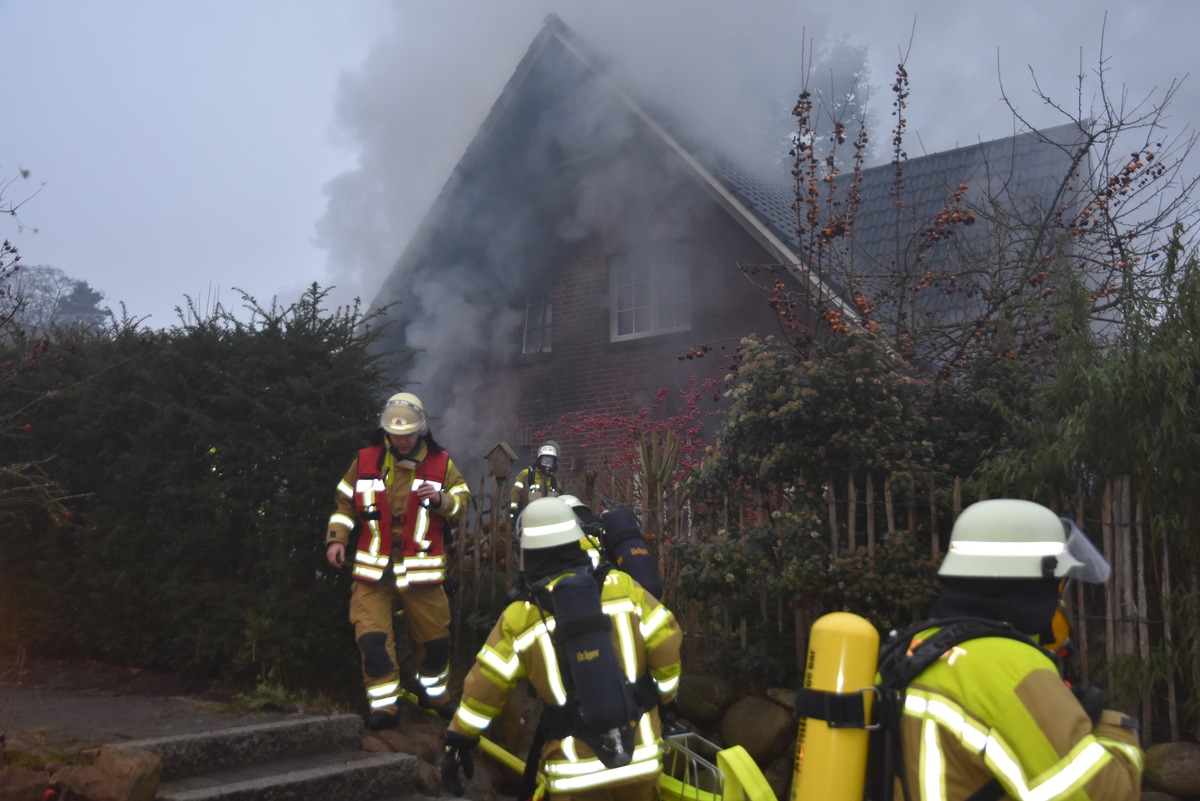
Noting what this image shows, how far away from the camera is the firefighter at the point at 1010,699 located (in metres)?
1.92

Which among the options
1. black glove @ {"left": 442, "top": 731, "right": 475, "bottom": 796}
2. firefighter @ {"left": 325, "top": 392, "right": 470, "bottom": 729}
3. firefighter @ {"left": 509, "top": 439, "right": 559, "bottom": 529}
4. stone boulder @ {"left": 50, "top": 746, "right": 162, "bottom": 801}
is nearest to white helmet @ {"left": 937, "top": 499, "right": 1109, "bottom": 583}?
black glove @ {"left": 442, "top": 731, "right": 475, "bottom": 796}

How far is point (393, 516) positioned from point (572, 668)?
313cm

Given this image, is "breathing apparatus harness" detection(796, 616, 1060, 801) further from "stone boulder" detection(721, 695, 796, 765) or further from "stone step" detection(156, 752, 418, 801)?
"stone boulder" detection(721, 695, 796, 765)

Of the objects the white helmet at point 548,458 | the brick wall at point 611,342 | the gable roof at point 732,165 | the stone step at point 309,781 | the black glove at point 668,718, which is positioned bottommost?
the stone step at point 309,781

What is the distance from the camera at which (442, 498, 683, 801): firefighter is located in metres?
3.08

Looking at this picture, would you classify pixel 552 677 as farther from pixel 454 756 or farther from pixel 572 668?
pixel 454 756

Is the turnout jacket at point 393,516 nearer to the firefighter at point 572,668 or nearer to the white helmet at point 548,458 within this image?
the firefighter at point 572,668

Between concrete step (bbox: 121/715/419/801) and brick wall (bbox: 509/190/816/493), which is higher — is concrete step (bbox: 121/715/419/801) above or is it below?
below

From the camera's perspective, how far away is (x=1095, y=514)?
17.3 ft

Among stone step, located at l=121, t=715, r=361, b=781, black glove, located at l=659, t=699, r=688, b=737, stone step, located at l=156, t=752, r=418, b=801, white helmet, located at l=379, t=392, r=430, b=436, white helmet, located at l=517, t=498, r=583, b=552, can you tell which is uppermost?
white helmet, located at l=379, t=392, r=430, b=436

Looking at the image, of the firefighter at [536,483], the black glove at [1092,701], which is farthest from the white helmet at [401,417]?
the black glove at [1092,701]

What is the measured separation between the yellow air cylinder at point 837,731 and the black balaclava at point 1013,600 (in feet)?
0.71

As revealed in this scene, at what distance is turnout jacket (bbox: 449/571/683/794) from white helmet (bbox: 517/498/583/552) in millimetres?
191

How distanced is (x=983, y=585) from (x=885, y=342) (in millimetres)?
5162
